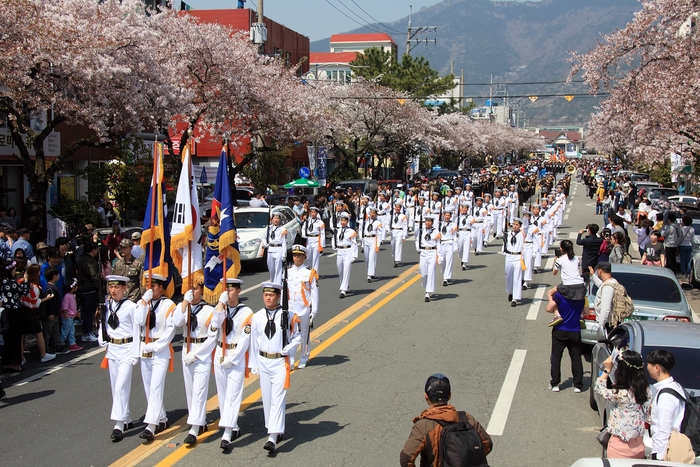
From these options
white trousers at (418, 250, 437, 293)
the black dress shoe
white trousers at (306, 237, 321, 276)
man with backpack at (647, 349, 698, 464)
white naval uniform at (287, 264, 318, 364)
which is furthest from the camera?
white trousers at (306, 237, 321, 276)

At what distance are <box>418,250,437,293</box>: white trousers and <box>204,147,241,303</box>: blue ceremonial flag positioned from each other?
7.24m

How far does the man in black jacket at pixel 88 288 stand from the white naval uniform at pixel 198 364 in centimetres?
509

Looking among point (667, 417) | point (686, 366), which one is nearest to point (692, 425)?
point (667, 417)

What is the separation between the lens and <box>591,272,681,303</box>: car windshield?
11281 millimetres

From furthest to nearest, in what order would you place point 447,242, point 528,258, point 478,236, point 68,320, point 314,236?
point 478,236
point 314,236
point 447,242
point 528,258
point 68,320

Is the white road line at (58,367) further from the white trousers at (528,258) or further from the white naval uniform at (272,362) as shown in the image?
the white trousers at (528,258)

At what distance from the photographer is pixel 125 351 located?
7863mm

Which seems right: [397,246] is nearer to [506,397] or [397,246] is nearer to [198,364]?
[506,397]

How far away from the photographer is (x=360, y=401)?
886cm

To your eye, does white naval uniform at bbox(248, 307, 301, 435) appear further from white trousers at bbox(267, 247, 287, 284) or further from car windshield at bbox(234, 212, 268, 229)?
car windshield at bbox(234, 212, 268, 229)

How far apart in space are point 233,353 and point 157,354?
871mm

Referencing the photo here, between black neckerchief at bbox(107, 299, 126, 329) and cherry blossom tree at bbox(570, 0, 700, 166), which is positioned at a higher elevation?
cherry blossom tree at bbox(570, 0, 700, 166)

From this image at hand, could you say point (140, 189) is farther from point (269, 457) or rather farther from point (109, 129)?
point (269, 457)

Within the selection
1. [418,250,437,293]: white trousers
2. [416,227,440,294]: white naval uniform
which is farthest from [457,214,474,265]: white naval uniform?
[418,250,437,293]: white trousers
